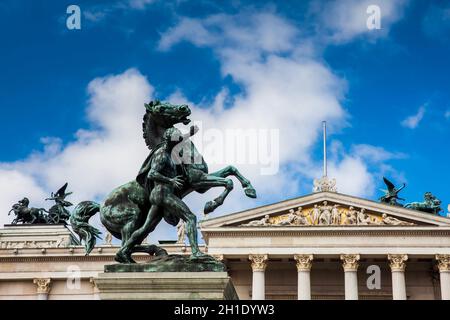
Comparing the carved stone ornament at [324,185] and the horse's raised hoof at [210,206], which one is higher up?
the carved stone ornament at [324,185]

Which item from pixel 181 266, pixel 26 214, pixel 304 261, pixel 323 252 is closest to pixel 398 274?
pixel 323 252

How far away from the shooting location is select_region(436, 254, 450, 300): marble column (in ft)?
168

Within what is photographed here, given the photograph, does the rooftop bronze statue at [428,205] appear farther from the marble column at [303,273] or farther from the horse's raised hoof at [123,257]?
the horse's raised hoof at [123,257]

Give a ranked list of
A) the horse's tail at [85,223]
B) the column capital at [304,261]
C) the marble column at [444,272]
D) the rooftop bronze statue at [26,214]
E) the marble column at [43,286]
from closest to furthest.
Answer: the horse's tail at [85,223] → the marble column at [444,272] → the column capital at [304,261] → the marble column at [43,286] → the rooftop bronze statue at [26,214]

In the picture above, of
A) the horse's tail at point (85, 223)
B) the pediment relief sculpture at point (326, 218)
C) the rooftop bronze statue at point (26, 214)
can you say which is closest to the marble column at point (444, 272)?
the pediment relief sculpture at point (326, 218)

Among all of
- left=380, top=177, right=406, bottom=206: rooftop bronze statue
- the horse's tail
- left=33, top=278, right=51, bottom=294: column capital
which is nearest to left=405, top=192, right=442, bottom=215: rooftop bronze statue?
left=380, top=177, right=406, bottom=206: rooftop bronze statue

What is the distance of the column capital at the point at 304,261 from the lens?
172 feet

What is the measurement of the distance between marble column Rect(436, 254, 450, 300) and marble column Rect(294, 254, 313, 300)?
28.3 feet

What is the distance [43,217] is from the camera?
64500 millimetres

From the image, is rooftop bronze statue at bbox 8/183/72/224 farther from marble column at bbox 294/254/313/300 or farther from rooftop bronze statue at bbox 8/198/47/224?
marble column at bbox 294/254/313/300

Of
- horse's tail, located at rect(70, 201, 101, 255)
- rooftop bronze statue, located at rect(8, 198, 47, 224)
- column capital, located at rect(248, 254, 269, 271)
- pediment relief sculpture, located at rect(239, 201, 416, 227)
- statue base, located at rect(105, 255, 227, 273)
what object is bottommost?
statue base, located at rect(105, 255, 227, 273)

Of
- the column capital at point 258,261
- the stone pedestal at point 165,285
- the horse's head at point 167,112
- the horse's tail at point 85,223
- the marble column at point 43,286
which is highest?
the column capital at point 258,261

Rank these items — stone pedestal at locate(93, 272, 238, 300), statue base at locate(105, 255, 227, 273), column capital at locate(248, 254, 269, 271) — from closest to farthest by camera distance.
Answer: stone pedestal at locate(93, 272, 238, 300) < statue base at locate(105, 255, 227, 273) < column capital at locate(248, 254, 269, 271)
